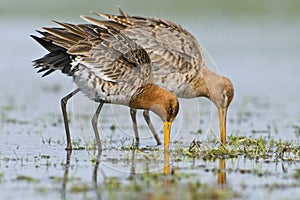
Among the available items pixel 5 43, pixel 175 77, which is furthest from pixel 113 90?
pixel 5 43

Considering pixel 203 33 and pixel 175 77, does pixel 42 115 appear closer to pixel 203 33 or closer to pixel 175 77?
pixel 175 77

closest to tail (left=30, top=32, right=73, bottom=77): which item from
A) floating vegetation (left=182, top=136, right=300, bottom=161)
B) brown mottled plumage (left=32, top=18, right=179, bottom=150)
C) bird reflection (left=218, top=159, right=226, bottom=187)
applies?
brown mottled plumage (left=32, top=18, right=179, bottom=150)

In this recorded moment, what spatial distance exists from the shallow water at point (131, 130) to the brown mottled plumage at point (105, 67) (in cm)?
61

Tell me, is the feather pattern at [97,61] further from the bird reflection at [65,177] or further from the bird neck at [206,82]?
the bird neck at [206,82]

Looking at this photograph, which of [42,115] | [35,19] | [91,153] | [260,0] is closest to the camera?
[91,153]

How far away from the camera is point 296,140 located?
9742mm

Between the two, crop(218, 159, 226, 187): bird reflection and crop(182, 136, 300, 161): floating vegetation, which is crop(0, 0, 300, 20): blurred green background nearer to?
crop(182, 136, 300, 161): floating vegetation

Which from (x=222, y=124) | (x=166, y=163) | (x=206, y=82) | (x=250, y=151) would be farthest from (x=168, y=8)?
(x=166, y=163)

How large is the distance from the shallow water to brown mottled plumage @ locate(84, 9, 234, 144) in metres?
0.52

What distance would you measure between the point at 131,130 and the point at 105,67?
5.74ft

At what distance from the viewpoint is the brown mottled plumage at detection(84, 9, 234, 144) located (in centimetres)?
1020

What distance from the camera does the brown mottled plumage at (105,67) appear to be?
9.16 m

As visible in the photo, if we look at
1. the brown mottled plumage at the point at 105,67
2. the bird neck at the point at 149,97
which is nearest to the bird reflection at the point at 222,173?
the brown mottled plumage at the point at 105,67

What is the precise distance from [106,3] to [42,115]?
49.5 feet
